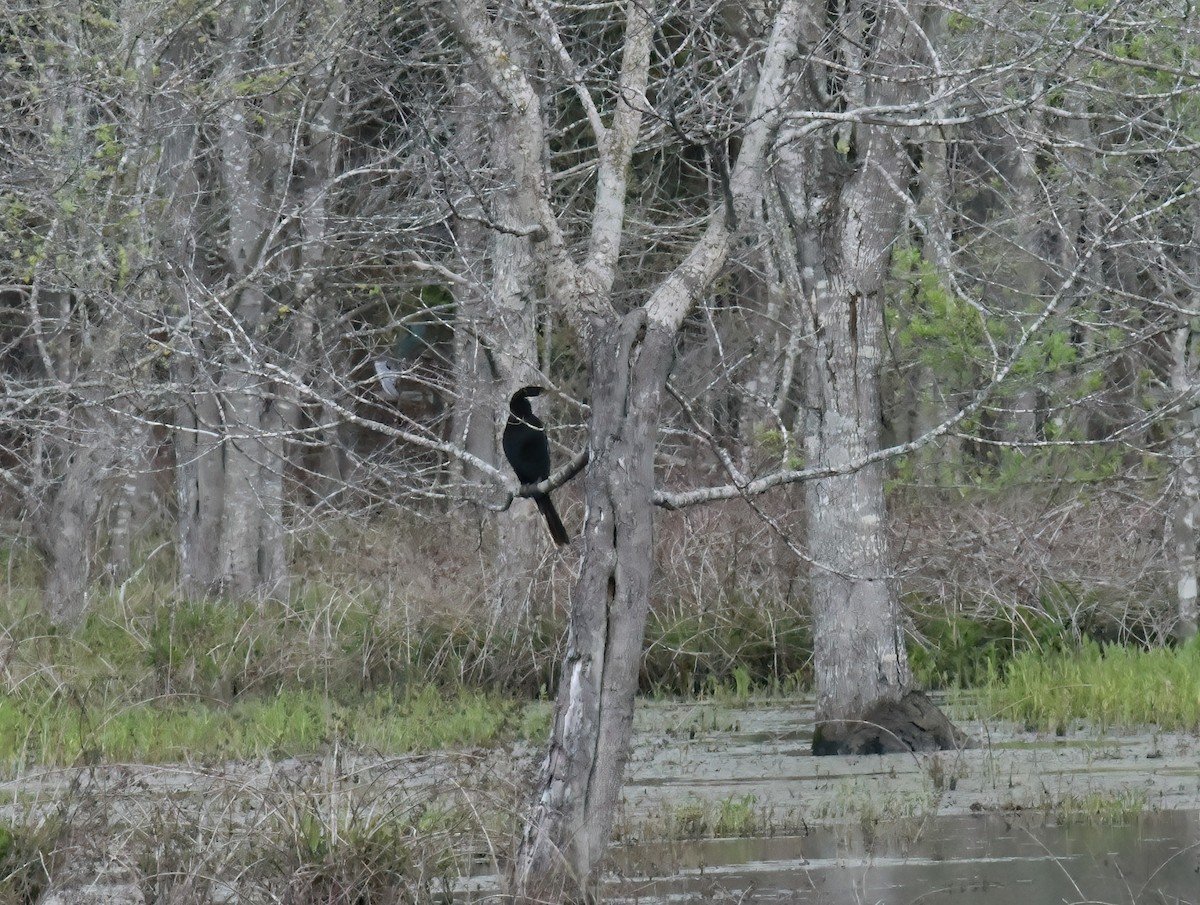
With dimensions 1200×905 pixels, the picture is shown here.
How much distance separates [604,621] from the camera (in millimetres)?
5801

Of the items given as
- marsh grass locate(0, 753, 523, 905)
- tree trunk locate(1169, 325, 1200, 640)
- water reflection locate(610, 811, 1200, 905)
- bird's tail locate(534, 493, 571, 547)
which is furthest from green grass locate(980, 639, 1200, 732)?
marsh grass locate(0, 753, 523, 905)

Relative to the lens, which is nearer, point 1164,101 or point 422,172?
point 1164,101

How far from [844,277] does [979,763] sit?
2.57 metres

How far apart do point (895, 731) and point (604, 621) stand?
3843 mm

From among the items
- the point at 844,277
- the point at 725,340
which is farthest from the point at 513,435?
the point at 725,340

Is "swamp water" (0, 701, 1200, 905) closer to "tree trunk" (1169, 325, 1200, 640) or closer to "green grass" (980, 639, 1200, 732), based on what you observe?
"green grass" (980, 639, 1200, 732)

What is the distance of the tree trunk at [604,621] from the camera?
571 cm

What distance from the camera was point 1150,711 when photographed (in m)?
9.63

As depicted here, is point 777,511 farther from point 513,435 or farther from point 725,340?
point 725,340

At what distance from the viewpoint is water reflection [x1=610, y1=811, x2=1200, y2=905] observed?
635 centimetres

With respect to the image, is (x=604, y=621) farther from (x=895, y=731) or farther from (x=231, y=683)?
(x=231, y=683)

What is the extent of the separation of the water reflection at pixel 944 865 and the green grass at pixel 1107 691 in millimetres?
2081

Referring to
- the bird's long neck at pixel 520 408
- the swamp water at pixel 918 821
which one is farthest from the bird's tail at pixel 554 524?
the swamp water at pixel 918 821

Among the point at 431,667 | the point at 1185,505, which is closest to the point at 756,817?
the point at 431,667
